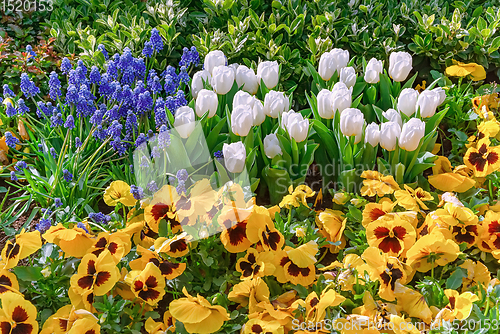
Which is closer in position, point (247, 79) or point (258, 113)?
point (258, 113)

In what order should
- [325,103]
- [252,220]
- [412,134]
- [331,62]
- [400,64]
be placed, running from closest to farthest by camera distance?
[252,220], [412,134], [325,103], [400,64], [331,62]

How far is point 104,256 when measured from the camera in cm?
152

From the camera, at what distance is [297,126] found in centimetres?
192

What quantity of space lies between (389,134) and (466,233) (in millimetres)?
521

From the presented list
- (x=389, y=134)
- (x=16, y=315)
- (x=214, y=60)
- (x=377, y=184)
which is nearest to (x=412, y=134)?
(x=389, y=134)

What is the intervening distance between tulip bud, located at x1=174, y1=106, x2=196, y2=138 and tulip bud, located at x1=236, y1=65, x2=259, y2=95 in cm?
51

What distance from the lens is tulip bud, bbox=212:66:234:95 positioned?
2.15 metres

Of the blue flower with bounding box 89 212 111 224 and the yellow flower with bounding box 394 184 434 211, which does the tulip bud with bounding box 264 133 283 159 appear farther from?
the blue flower with bounding box 89 212 111 224

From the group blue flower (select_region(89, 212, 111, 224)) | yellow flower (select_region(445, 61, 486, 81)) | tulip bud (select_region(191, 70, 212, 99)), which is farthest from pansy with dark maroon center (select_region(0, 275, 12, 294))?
yellow flower (select_region(445, 61, 486, 81))

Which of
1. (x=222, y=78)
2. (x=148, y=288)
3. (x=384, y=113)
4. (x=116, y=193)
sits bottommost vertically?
(x=148, y=288)

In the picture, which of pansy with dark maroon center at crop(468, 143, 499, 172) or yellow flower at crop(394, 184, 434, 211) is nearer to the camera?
yellow flower at crop(394, 184, 434, 211)

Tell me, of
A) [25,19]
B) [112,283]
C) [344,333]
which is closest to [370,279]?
[344,333]

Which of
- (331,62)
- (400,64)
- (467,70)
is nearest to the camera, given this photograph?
(400,64)

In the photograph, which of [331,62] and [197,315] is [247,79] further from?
[197,315]
